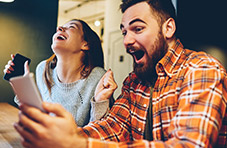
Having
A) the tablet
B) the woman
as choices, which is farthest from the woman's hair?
the tablet

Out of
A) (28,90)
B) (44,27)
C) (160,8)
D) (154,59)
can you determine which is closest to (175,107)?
(154,59)

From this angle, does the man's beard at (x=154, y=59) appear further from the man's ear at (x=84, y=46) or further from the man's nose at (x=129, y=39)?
the man's ear at (x=84, y=46)

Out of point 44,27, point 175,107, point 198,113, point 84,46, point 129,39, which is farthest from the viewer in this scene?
point 44,27

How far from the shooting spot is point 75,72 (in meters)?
1.56

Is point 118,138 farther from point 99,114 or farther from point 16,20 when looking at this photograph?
point 16,20

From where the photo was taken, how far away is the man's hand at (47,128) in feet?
1.71

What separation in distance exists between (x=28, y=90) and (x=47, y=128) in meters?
0.11

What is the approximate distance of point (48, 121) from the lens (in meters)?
0.52

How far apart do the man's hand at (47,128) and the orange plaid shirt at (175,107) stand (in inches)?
3.7

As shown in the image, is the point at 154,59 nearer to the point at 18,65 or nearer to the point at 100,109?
the point at 100,109

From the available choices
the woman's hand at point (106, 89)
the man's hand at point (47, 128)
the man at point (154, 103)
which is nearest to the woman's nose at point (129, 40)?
the man at point (154, 103)

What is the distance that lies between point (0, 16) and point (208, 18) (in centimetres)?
222

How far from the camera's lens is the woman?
145 cm

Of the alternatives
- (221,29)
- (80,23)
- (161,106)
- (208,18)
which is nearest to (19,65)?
(80,23)
